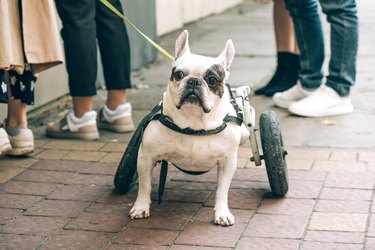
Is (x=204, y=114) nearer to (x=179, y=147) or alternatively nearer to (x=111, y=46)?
(x=179, y=147)

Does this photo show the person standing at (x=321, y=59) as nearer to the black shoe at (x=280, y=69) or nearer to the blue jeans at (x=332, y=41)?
the blue jeans at (x=332, y=41)

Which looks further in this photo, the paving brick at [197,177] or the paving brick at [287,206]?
the paving brick at [197,177]

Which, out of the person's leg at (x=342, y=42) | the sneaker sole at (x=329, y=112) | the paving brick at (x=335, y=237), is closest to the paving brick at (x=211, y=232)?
the paving brick at (x=335, y=237)

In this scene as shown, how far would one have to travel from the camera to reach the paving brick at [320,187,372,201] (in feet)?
14.6

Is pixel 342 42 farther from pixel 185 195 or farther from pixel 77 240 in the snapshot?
pixel 77 240

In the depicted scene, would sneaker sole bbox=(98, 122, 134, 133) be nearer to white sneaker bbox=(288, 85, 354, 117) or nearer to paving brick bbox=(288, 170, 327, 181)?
white sneaker bbox=(288, 85, 354, 117)

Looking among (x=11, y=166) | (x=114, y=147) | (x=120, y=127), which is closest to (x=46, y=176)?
(x=11, y=166)

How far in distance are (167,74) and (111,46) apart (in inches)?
86.3

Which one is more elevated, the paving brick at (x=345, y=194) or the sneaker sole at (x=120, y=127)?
the paving brick at (x=345, y=194)

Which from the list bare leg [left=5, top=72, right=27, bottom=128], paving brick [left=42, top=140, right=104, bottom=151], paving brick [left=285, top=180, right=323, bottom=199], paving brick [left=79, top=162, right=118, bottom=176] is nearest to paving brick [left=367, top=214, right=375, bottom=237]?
paving brick [left=285, top=180, right=323, bottom=199]

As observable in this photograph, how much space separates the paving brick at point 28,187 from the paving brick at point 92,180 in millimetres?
138

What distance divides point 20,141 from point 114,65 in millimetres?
897

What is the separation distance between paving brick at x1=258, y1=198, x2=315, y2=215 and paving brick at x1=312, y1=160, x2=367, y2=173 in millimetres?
580

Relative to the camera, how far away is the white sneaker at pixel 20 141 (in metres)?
5.22
